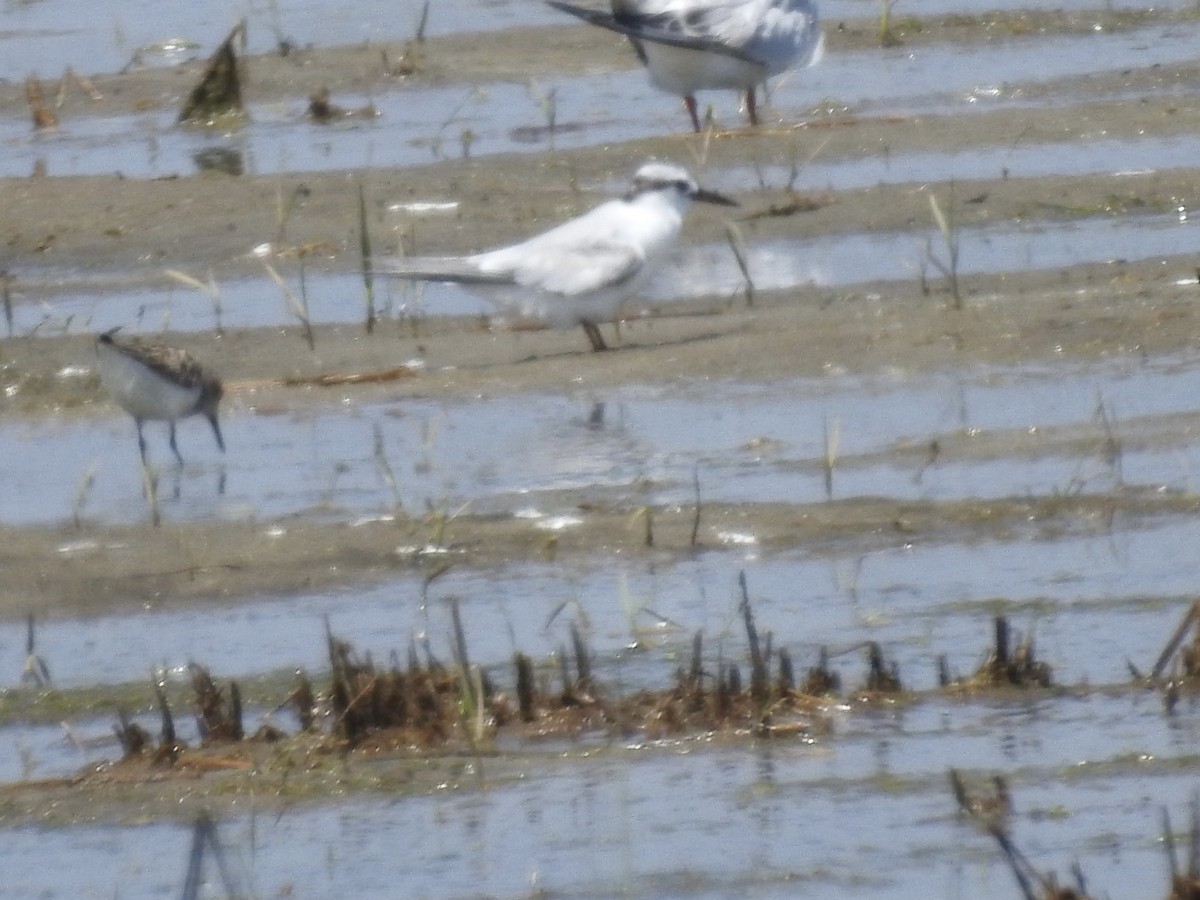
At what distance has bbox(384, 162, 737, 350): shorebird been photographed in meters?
7.54

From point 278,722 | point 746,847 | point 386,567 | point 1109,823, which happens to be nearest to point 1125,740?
point 1109,823

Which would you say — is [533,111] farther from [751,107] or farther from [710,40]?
[751,107]

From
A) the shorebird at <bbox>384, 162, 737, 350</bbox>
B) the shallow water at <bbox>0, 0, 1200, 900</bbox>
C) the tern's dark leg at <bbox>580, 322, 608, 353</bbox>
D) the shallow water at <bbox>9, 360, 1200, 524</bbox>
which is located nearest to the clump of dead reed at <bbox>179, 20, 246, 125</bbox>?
the shallow water at <bbox>0, 0, 1200, 900</bbox>

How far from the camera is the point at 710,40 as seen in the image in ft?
34.1

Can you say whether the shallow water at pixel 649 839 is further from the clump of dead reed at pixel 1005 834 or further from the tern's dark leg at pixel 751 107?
the tern's dark leg at pixel 751 107

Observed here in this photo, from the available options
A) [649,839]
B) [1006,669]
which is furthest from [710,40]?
[649,839]

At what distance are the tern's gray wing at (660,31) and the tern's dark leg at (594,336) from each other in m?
3.03

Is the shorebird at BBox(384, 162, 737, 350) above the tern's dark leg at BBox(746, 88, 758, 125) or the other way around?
the other way around

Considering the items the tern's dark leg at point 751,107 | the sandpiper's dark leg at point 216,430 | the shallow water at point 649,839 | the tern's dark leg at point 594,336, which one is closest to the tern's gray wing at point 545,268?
the tern's dark leg at point 594,336

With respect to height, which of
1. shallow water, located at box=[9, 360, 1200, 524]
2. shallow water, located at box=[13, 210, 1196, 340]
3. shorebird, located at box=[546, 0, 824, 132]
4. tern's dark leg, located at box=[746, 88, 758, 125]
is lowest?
shallow water, located at box=[9, 360, 1200, 524]

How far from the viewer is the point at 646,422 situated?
6.66 meters

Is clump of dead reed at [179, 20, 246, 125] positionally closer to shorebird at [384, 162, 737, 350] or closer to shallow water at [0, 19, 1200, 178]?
shallow water at [0, 19, 1200, 178]

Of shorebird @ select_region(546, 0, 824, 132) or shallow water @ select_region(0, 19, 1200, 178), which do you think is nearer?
shallow water @ select_region(0, 19, 1200, 178)

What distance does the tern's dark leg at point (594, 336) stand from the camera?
7.47 metres
